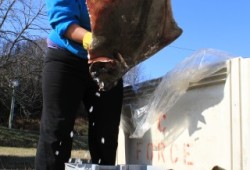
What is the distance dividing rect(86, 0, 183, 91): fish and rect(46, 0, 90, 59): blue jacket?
36 cm

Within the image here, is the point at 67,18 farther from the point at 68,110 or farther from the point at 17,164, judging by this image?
the point at 17,164

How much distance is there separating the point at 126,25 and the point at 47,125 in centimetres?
72

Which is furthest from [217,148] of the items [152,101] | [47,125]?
[47,125]

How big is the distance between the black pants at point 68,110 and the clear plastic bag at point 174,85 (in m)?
0.14

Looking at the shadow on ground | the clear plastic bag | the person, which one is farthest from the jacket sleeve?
the shadow on ground

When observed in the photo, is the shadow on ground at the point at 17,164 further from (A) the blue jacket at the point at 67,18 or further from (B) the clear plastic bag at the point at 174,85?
(A) the blue jacket at the point at 67,18

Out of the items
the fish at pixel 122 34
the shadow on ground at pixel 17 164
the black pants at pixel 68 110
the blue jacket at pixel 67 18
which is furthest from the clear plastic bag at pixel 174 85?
the shadow on ground at pixel 17 164

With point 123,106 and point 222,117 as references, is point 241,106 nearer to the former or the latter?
point 222,117

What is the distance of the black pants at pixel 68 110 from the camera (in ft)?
8.14

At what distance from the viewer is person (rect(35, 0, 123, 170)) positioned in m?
2.42

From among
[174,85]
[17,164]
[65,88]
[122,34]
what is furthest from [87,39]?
[17,164]

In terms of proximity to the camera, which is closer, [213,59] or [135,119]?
[213,59]

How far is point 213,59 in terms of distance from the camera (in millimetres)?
2377

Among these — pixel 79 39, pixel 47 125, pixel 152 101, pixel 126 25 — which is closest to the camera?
pixel 126 25
